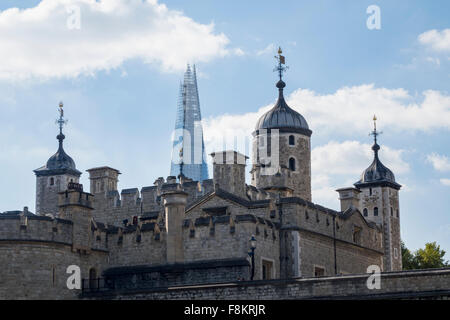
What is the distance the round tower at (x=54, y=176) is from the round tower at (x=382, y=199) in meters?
21.0

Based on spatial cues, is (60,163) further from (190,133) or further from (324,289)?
(190,133)

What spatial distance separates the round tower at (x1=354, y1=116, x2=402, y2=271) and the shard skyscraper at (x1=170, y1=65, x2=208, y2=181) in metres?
103

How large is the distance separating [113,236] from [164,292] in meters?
7.56

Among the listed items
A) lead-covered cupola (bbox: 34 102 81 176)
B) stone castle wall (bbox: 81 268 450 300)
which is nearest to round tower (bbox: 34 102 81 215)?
lead-covered cupola (bbox: 34 102 81 176)

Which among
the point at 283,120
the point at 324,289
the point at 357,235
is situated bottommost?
the point at 324,289

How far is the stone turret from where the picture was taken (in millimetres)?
44219

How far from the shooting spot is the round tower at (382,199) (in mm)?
69125

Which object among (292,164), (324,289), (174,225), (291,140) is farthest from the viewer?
(291,140)

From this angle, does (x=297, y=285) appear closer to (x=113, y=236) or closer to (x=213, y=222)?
(x=213, y=222)

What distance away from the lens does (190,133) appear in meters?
178

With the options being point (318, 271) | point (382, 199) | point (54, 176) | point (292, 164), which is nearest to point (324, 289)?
point (318, 271)

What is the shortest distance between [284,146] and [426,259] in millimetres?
16846
